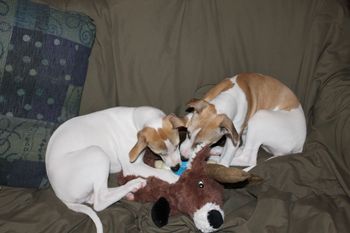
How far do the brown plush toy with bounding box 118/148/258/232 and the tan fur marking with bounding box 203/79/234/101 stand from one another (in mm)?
449

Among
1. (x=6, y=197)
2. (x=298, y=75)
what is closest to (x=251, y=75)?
(x=298, y=75)

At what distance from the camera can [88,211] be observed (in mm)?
2219

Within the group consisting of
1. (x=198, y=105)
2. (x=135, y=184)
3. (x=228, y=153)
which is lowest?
(x=135, y=184)

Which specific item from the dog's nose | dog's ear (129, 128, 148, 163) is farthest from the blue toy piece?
dog's ear (129, 128, 148, 163)

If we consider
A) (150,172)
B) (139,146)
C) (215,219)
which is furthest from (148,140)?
(215,219)

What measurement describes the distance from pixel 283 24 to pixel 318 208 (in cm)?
124

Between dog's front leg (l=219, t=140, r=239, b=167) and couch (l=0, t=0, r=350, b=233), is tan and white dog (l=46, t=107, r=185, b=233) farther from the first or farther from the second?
dog's front leg (l=219, t=140, r=239, b=167)

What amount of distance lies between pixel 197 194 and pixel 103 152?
62 cm

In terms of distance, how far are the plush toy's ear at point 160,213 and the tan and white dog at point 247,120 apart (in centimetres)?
44

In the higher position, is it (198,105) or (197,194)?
(198,105)

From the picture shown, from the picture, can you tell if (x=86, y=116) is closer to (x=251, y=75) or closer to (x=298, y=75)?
(x=251, y=75)

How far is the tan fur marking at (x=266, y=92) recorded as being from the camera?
2.67m

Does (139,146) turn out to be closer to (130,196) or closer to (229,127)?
(130,196)

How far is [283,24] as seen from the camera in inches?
109
